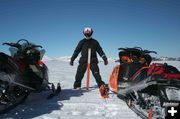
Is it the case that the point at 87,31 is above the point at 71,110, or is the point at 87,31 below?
above

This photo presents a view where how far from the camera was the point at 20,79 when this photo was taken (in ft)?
18.9

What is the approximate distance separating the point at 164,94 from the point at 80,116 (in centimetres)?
162

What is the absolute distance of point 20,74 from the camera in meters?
5.79

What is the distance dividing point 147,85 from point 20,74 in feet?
8.23

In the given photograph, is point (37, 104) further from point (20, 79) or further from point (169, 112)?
point (169, 112)

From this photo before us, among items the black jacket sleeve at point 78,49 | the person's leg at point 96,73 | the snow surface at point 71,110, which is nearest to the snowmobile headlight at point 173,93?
the snow surface at point 71,110

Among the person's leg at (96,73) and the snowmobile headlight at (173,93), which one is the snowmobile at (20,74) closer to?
the person's leg at (96,73)

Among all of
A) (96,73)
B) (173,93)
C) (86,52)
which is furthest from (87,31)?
(173,93)

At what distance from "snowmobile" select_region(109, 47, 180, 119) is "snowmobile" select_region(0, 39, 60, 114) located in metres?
1.80

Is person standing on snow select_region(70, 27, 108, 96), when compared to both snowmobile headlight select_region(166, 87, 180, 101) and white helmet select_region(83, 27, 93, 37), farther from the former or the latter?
snowmobile headlight select_region(166, 87, 180, 101)

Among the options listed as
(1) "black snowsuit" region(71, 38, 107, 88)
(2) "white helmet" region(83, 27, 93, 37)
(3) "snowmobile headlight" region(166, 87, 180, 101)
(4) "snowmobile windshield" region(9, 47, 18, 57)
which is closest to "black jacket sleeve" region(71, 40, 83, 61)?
(1) "black snowsuit" region(71, 38, 107, 88)

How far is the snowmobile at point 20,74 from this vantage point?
509 centimetres

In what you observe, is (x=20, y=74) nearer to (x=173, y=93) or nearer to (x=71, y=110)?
(x=71, y=110)

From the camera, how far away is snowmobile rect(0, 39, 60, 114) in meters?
5.09
